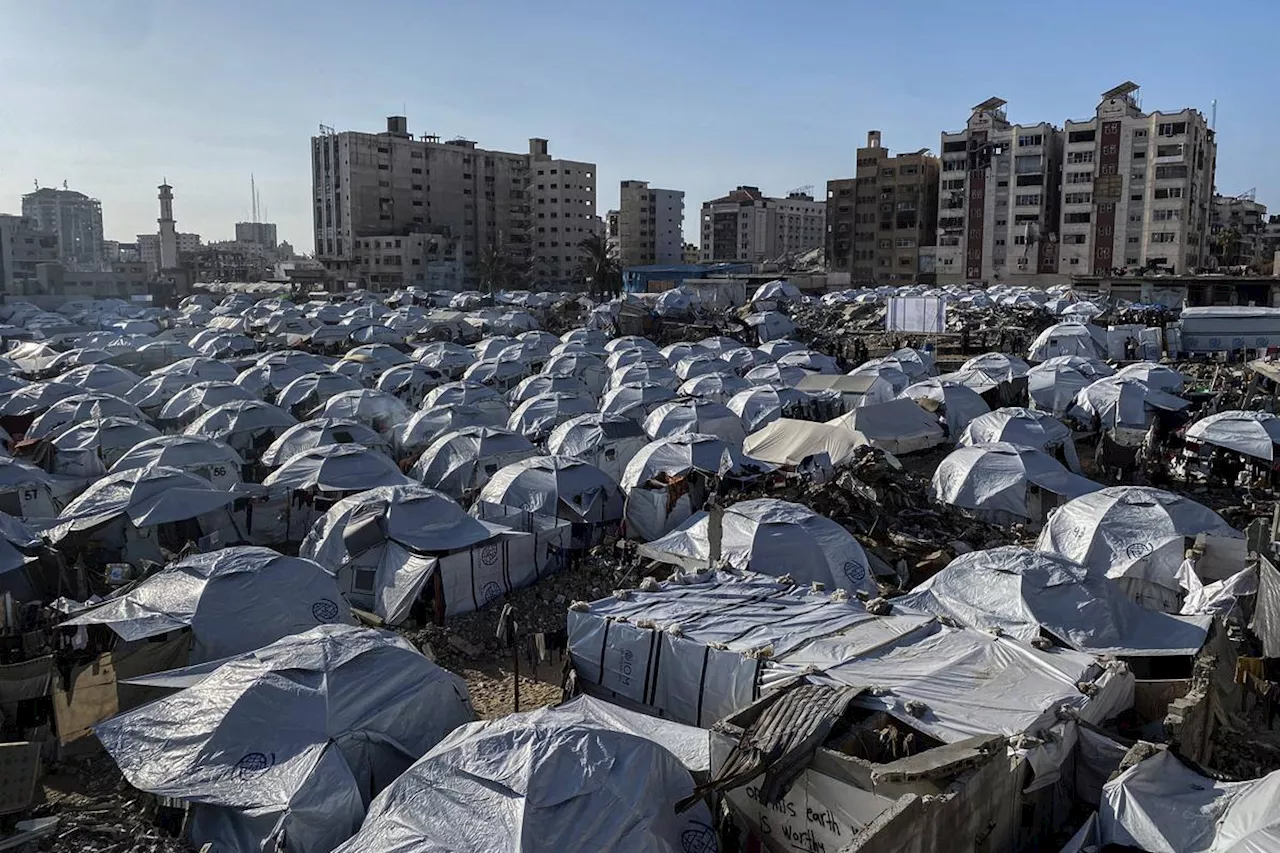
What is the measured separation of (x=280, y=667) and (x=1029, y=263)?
71608mm

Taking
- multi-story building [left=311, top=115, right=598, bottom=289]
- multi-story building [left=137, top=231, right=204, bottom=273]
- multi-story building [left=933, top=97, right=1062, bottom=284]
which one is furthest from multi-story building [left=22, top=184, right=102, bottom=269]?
multi-story building [left=933, top=97, right=1062, bottom=284]

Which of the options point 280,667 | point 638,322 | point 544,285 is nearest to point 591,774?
point 280,667

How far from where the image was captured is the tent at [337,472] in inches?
637

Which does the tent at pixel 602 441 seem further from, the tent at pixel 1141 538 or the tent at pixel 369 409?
the tent at pixel 1141 538

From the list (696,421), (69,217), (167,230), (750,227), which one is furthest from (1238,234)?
(69,217)

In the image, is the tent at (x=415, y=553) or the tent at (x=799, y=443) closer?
the tent at (x=415, y=553)

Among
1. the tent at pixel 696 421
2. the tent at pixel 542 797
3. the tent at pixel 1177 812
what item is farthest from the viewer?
the tent at pixel 696 421

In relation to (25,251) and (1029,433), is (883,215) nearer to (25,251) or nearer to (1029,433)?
(1029,433)

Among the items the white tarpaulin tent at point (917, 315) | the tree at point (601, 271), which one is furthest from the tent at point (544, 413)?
the tree at point (601, 271)

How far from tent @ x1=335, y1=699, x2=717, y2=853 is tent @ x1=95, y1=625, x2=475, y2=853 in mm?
883

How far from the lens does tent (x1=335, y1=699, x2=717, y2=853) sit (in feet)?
21.0

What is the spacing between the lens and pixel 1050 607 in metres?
10.1

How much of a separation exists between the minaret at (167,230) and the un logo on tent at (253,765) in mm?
95797

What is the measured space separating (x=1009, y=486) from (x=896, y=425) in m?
4.63
